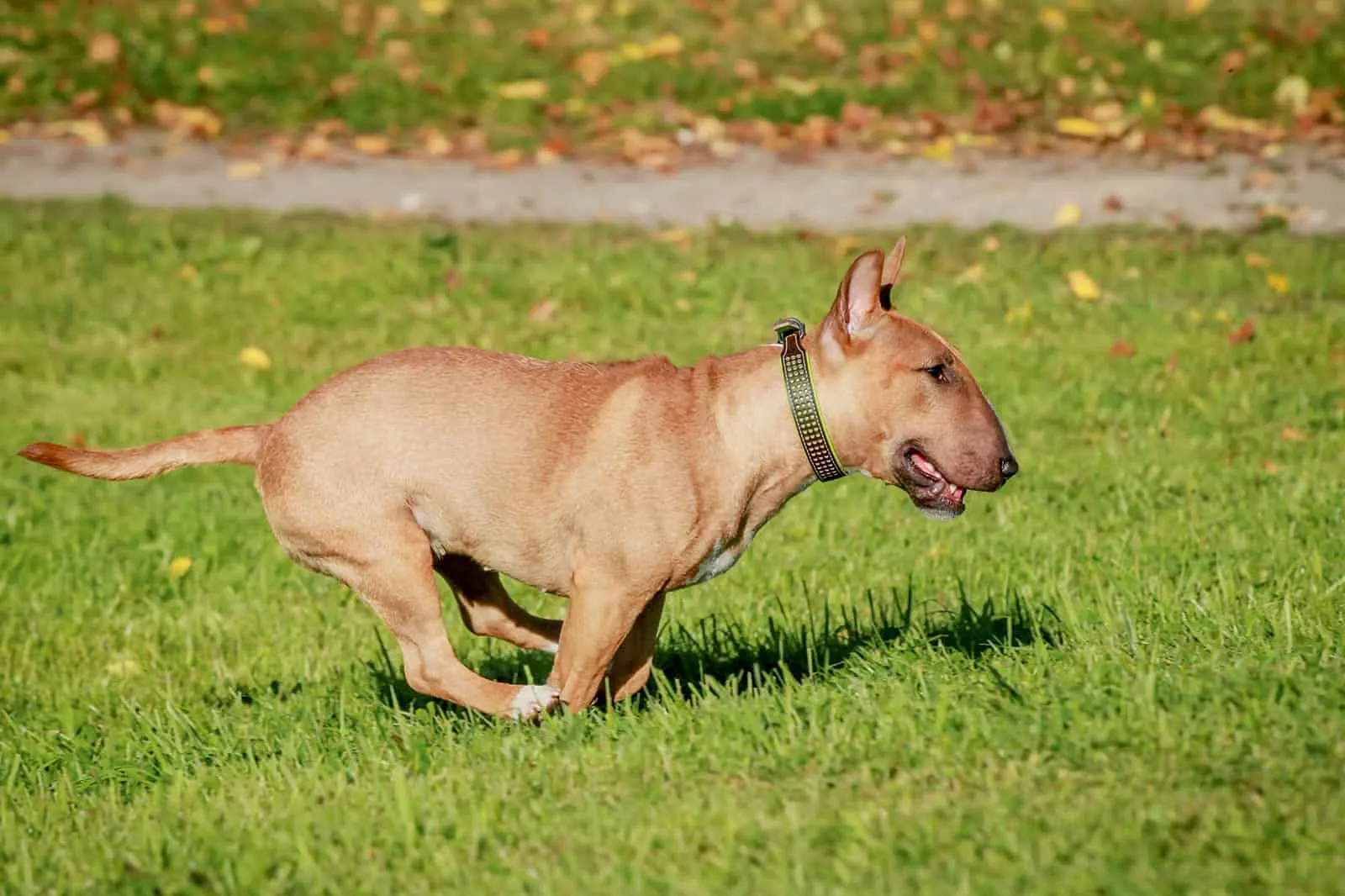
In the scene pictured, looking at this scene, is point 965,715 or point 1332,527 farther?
point 1332,527

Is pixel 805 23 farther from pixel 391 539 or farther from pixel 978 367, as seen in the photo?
pixel 391 539

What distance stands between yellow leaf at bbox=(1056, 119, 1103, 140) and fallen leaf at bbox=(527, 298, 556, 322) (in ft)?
17.9

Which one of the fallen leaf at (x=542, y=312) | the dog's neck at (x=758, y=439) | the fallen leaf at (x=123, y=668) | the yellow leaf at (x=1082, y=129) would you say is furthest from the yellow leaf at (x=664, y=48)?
the dog's neck at (x=758, y=439)

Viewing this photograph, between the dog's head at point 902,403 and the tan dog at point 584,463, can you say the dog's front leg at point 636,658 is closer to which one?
the tan dog at point 584,463

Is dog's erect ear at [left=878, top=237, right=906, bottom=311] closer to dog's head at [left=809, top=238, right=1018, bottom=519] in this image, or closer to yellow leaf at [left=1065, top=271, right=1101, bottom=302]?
dog's head at [left=809, top=238, right=1018, bottom=519]

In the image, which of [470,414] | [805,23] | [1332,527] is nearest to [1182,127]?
[805,23]

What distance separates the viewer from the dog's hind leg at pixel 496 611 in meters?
6.31

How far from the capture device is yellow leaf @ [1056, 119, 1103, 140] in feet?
47.7

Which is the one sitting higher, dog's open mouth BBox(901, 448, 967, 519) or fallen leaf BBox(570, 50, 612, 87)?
dog's open mouth BBox(901, 448, 967, 519)

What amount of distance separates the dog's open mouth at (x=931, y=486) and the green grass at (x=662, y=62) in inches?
395

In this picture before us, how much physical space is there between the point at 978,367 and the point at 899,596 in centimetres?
321

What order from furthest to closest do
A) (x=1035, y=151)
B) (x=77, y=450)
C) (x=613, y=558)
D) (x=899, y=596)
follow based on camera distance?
(x=1035, y=151) → (x=899, y=596) → (x=77, y=450) → (x=613, y=558)

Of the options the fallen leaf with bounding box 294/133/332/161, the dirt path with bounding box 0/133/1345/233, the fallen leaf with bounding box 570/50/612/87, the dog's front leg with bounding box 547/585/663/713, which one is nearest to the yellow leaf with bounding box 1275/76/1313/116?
the dirt path with bounding box 0/133/1345/233

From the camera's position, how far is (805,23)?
17703 millimetres
